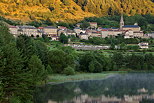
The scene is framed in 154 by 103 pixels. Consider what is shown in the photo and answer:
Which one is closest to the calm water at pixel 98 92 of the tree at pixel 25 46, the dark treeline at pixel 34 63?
the dark treeline at pixel 34 63

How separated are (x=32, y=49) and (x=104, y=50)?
38.7 meters

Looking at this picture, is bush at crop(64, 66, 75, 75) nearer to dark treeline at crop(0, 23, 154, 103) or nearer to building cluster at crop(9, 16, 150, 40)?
dark treeline at crop(0, 23, 154, 103)

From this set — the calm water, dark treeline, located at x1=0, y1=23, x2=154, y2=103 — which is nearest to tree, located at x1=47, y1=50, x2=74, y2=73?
dark treeline, located at x1=0, y1=23, x2=154, y2=103

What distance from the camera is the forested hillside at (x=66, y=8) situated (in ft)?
428

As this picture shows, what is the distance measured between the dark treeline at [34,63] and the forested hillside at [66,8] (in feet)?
128

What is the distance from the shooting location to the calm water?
117ft

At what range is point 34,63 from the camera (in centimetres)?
4234

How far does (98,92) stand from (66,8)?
4624 inches

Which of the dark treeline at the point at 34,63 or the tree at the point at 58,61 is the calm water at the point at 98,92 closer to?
the dark treeline at the point at 34,63

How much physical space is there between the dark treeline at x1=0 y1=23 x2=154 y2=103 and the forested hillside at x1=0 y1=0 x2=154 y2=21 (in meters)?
38.9

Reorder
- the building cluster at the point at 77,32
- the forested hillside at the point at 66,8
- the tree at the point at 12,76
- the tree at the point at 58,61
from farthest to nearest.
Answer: the forested hillside at the point at 66,8 < the building cluster at the point at 77,32 < the tree at the point at 58,61 < the tree at the point at 12,76

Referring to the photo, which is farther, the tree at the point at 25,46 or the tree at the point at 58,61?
the tree at the point at 58,61

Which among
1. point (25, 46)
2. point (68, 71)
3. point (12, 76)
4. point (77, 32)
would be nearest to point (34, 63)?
point (25, 46)

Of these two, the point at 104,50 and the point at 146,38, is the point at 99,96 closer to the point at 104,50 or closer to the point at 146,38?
the point at 104,50
